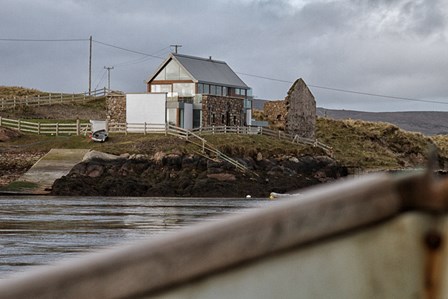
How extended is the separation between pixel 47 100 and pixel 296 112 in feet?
64.3

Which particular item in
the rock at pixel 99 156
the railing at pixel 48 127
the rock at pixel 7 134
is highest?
the railing at pixel 48 127

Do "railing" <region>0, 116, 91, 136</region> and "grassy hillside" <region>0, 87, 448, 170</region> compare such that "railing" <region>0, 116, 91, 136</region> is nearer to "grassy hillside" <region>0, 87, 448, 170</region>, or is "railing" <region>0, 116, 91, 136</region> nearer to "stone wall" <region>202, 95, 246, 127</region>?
"grassy hillside" <region>0, 87, 448, 170</region>

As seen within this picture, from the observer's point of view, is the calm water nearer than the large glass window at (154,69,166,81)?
Yes

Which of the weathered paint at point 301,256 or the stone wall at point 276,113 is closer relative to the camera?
the weathered paint at point 301,256

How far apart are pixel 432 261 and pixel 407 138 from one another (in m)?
77.0

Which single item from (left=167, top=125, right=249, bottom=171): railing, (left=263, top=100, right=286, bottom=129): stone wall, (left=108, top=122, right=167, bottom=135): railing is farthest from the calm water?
(left=263, top=100, right=286, bottom=129): stone wall

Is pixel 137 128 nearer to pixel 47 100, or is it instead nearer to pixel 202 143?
pixel 202 143

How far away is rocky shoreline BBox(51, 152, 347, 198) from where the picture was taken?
47.1m

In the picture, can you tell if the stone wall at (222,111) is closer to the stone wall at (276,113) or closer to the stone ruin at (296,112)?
the stone wall at (276,113)

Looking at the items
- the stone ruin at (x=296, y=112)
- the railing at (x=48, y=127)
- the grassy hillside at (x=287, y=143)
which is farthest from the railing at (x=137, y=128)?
the stone ruin at (x=296, y=112)

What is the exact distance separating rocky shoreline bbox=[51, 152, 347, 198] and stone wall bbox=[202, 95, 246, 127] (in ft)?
34.2

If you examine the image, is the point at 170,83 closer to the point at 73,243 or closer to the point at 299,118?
the point at 299,118

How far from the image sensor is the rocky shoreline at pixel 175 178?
47062 mm

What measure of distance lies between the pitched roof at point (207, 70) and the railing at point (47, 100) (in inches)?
359
